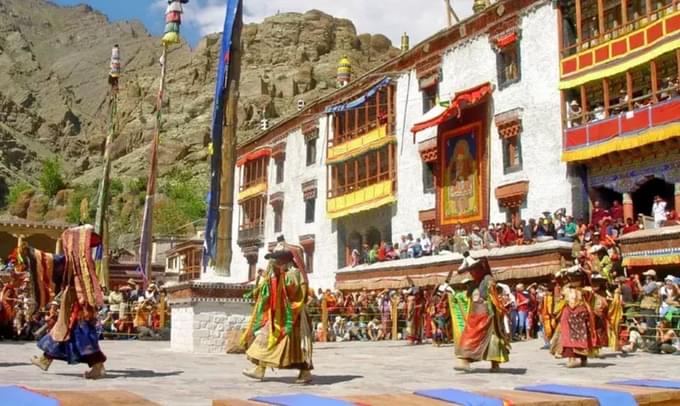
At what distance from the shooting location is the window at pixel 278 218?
125 feet

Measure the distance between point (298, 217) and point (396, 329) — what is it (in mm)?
16363

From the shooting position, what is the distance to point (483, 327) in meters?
10.7

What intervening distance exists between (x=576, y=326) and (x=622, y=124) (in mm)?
10306

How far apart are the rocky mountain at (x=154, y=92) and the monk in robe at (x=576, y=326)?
6161 centimetres

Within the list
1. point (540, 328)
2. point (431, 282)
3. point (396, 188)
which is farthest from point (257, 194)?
point (540, 328)

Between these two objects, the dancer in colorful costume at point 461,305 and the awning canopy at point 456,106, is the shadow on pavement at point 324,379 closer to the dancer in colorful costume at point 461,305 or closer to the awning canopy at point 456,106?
the dancer in colorful costume at point 461,305

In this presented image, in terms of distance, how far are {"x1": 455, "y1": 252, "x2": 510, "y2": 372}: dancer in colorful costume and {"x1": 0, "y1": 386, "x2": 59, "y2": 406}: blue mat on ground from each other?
316 inches

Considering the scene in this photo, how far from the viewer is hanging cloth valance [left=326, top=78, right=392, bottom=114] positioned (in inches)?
1190

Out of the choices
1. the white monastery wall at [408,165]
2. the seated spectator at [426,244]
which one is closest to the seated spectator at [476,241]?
the seated spectator at [426,244]

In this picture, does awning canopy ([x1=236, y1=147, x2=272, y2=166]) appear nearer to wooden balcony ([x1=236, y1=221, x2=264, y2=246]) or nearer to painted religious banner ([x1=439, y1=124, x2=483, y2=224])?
wooden balcony ([x1=236, y1=221, x2=264, y2=246])

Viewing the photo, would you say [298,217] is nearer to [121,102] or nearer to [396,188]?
[396,188]

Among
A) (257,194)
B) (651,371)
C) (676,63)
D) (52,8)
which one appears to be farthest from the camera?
(52,8)

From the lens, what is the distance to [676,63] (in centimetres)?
1986

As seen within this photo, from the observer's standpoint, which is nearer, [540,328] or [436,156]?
[540,328]
